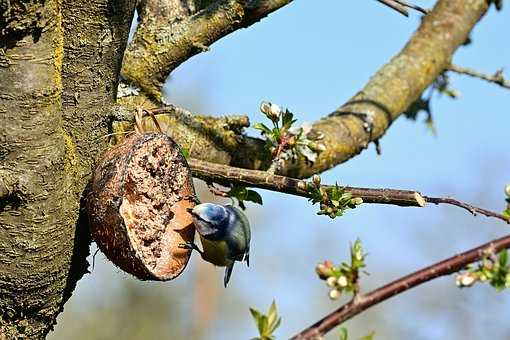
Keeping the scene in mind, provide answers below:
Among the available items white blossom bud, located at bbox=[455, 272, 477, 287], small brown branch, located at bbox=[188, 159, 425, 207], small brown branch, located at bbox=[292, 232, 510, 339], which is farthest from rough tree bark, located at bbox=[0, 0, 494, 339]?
white blossom bud, located at bbox=[455, 272, 477, 287]

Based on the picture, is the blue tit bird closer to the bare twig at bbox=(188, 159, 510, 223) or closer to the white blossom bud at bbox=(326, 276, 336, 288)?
the bare twig at bbox=(188, 159, 510, 223)

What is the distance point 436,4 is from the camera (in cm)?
288

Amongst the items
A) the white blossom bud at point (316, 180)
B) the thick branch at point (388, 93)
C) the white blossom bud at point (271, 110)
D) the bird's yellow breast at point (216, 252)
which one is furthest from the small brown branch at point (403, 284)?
the thick branch at point (388, 93)

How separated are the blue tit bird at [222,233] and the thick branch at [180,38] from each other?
34 centimetres

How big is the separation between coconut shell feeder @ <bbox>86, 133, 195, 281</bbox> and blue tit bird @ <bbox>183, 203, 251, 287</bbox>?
0.14 ft

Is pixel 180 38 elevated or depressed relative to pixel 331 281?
elevated

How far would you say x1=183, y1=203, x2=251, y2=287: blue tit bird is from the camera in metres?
1.58

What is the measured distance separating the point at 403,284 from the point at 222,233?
44cm

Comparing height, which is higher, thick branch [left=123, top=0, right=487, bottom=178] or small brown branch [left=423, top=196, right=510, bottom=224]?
small brown branch [left=423, top=196, right=510, bottom=224]

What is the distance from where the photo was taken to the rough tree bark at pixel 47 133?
1277 mm

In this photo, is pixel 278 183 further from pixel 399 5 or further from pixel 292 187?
pixel 399 5

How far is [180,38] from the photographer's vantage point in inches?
69.7

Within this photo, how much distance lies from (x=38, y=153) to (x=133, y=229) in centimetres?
25

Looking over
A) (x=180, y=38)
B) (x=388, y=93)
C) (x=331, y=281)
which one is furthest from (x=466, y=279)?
(x=388, y=93)
